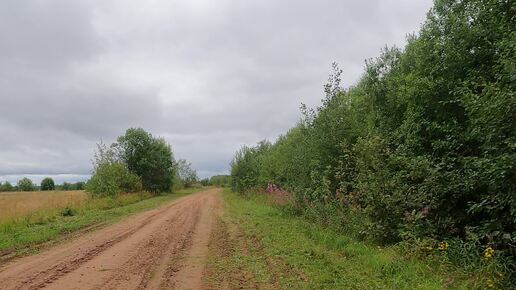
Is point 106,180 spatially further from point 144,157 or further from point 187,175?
point 187,175

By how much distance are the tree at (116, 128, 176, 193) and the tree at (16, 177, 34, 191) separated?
238ft

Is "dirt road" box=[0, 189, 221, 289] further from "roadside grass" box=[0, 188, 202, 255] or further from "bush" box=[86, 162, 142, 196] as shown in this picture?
"bush" box=[86, 162, 142, 196]

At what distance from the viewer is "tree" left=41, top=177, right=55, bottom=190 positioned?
119 m

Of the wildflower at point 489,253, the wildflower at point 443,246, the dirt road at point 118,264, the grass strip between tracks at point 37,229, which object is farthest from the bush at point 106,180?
the wildflower at point 489,253

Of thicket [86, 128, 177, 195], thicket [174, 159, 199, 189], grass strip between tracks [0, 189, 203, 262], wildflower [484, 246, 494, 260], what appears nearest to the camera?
wildflower [484, 246, 494, 260]

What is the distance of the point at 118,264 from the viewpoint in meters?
8.92

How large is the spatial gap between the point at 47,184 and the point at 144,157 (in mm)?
82665

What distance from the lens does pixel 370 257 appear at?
8.54 metres

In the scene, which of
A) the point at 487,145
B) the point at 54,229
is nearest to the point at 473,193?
the point at 487,145

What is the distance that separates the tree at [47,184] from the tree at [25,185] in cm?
490

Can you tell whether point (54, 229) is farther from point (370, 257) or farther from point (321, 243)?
point (370, 257)

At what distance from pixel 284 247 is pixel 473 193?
4.76m

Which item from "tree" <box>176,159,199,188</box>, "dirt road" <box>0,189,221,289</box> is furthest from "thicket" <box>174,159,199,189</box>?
"dirt road" <box>0,189,221,289</box>

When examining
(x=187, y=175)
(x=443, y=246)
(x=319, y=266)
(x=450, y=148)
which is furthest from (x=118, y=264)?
(x=187, y=175)
